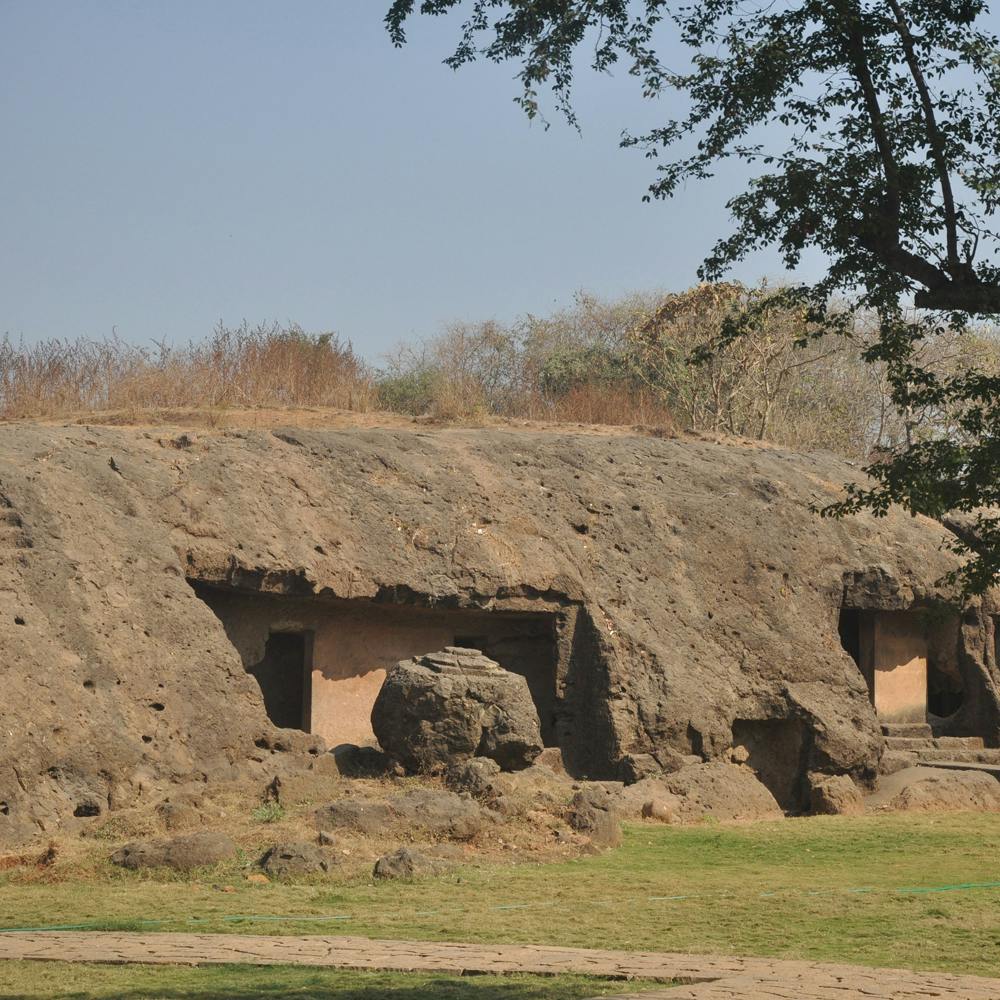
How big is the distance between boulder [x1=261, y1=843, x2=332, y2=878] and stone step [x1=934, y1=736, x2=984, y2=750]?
10.6m

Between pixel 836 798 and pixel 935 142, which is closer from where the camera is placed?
pixel 935 142

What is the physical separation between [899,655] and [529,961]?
1285 centimetres

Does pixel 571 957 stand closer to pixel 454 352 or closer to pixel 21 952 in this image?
pixel 21 952

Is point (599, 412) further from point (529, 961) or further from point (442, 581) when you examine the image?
point (529, 961)

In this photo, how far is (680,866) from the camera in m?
12.0

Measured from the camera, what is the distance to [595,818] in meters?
12.8

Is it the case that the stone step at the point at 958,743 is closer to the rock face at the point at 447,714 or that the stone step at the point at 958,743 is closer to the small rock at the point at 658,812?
the small rock at the point at 658,812

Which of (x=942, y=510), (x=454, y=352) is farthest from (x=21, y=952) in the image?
(x=454, y=352)

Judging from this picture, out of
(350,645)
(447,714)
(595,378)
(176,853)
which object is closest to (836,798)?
(447,714)

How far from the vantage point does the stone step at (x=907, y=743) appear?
1867 centimetres

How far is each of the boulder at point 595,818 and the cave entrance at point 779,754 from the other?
4595 mm

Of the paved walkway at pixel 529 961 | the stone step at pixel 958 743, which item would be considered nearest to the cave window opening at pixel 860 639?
the stone step at pixel 958 743

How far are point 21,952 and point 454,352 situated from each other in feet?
98.8

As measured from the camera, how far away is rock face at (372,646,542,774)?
44.7ft
